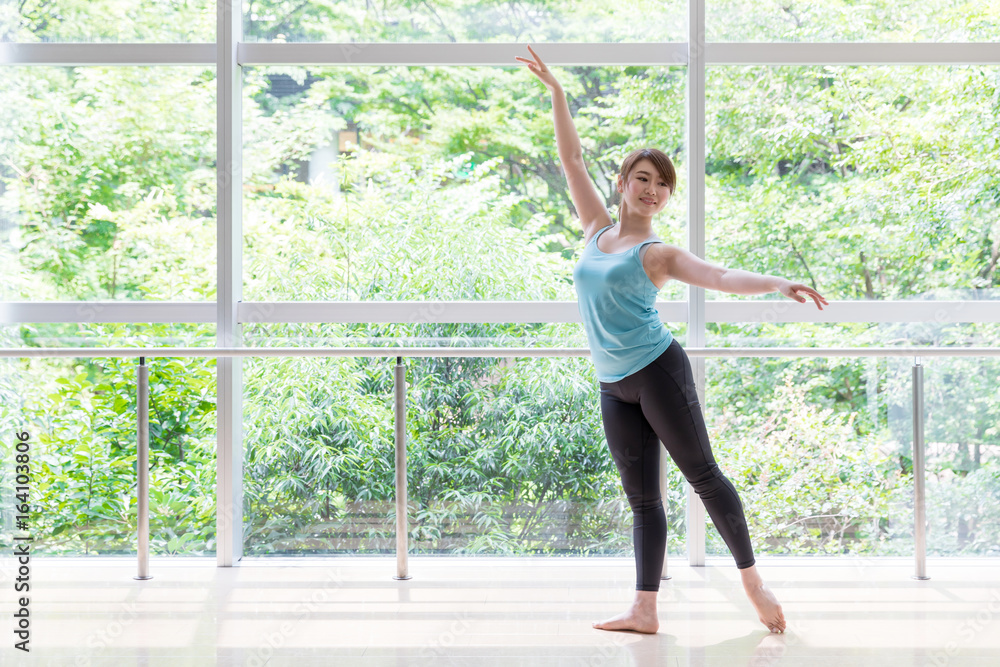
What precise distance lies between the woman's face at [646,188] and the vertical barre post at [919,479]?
1175 millimetres

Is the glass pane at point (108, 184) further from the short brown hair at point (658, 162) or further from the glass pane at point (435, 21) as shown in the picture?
the short brown hair at point (658, 162)

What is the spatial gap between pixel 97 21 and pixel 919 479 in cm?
319

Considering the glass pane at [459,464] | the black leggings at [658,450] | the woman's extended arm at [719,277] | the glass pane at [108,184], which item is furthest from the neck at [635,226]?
the glass pane at [108,184]

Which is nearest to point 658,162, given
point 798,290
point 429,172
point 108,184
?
point 798,290

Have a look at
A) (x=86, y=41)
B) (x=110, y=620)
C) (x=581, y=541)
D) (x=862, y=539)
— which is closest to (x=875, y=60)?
(x=862, y=539)

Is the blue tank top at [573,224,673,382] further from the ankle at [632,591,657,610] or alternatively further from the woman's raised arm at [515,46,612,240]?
the ankle at [632,591,657,610]

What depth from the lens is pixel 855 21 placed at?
2.73 metres

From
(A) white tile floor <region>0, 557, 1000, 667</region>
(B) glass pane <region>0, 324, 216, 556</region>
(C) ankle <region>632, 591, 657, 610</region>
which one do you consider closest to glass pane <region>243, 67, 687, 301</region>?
(B) glass pane <region>0, 324, 216, 556</region>

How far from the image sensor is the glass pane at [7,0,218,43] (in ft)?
9.02

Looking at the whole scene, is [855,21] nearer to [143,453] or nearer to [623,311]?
[623,311]

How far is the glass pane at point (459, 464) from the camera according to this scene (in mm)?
2621

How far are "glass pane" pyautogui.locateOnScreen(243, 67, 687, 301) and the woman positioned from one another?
714 mm

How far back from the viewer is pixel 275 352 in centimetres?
254

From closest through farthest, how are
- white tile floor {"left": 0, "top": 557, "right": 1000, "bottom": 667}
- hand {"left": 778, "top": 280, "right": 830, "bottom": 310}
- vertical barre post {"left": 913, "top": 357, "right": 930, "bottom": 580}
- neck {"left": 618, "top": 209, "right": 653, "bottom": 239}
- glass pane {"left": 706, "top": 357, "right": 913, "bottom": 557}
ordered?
hand {"left": 778, "top": 280, "right": 830, "bottom": 310}, white tile floor {"left": 0, "top": 557, "right": 1000, "bottom": 667}, neck {"left": 618, "top": 209, "right": 653, "bottom": 239}, vertical barre post {"left": 913, "top": 357, "right": 930, "bottom": 580}, glass pane {"left": 706, "top": 357, "right": 913, "bottom": 557}
